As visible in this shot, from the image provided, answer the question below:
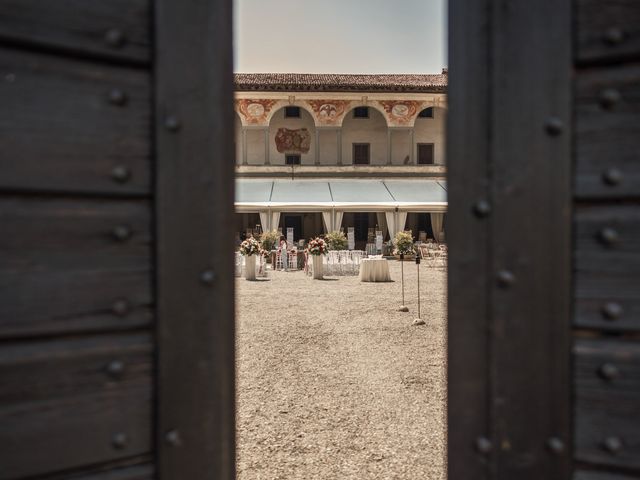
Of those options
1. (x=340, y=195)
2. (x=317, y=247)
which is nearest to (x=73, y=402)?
(x=317, y=247)

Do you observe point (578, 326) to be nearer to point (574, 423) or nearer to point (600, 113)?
point (574, 423)

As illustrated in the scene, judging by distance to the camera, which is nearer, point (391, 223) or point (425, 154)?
point (391, 223)

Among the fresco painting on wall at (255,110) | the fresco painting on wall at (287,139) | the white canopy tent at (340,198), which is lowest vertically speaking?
the white canopy tent at (340,198)

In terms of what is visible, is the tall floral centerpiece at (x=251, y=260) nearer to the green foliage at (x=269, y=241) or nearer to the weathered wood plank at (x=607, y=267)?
the green foliage at (x=269, y=241)

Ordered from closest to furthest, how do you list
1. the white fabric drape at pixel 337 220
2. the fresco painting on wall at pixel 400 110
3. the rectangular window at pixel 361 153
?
the white fabric drape at pixel 337 220 → the fresco painting on wall at pixel 400 110 → the rectangular window at pixel 361 153

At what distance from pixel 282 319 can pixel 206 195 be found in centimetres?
621

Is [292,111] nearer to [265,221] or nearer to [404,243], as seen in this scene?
[265,221]

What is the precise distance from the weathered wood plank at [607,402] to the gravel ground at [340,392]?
206 centimetres

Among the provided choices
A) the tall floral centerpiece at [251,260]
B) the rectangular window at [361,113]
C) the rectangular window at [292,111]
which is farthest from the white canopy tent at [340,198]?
the tall floral centerpiece at [251,260]

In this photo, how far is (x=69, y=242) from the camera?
817 mm

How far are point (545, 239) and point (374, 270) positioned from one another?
1025cm

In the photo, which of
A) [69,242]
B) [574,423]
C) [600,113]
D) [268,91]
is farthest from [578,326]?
[268,91]

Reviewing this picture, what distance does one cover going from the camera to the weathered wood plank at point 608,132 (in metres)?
0.81

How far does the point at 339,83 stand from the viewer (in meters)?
21.4
